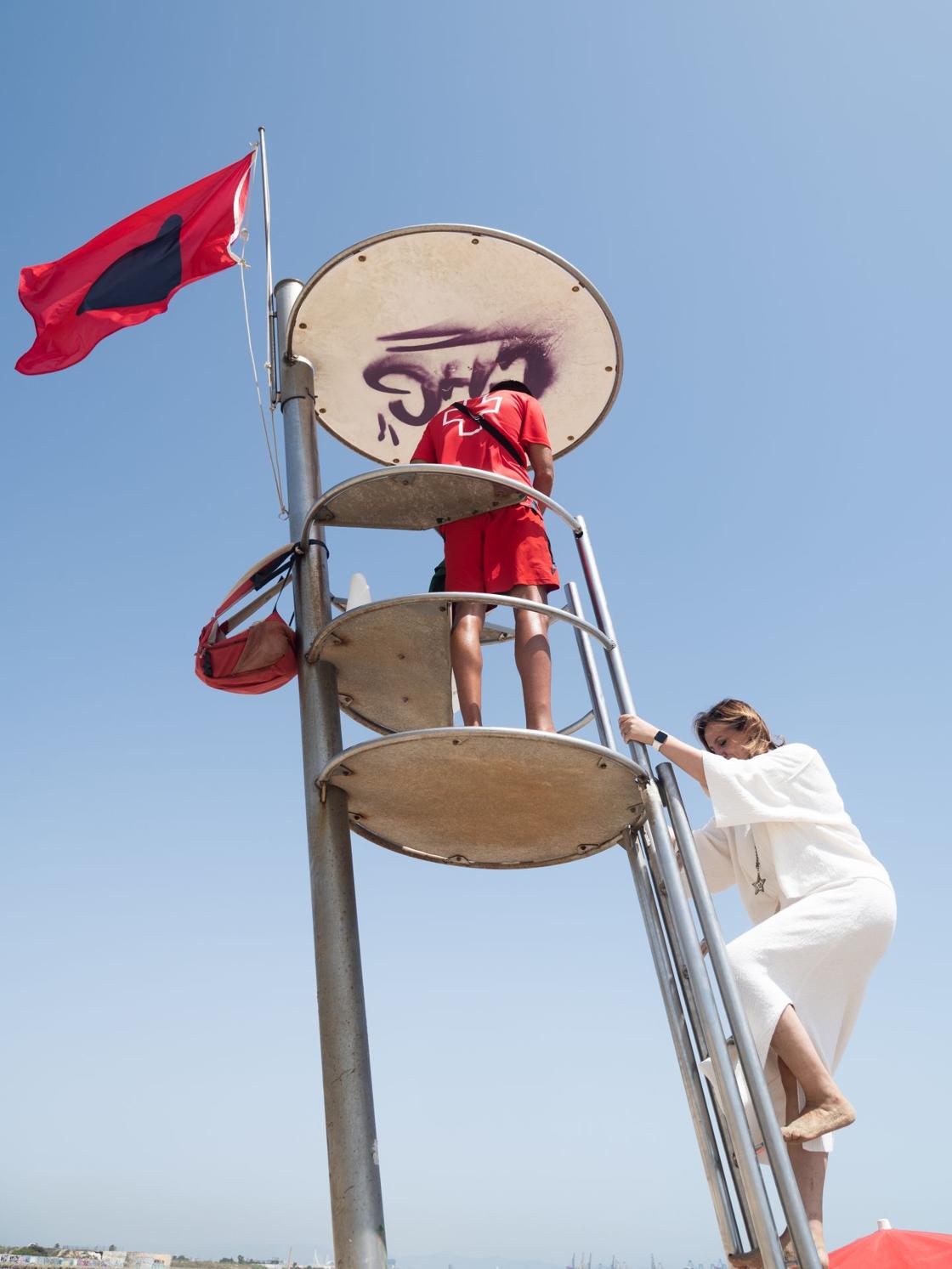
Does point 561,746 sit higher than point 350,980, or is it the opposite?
point 561,746

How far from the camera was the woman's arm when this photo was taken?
6.09 meters

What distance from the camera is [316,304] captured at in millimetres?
7977

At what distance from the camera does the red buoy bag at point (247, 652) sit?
673 cm

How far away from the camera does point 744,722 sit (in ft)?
22.0

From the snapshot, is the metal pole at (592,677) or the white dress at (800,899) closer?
the white dress at (800,899)

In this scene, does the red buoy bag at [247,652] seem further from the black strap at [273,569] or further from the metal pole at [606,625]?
the metal pole at [606,625]

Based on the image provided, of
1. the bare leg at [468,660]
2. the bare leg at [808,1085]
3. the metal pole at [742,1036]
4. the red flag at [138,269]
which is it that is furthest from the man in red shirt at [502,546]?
the red flag at [138,269]

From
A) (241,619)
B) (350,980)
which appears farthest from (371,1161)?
(241,619)

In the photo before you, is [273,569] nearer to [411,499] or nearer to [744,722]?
[411,499]

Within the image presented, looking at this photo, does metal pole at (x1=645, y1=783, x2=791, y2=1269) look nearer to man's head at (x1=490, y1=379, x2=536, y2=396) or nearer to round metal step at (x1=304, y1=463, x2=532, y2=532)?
round metal step at (x1=304, y1=463, x2=532, y2=532)

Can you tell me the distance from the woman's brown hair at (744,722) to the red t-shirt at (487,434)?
1.97 metres

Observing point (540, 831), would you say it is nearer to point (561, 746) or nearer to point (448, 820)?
point (448, 820)

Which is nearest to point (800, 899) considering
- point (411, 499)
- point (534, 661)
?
point (534, 661)

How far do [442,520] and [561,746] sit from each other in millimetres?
1984
